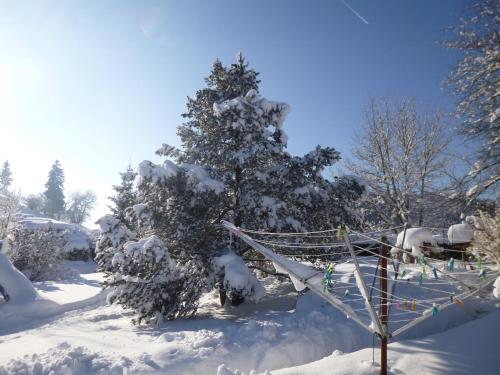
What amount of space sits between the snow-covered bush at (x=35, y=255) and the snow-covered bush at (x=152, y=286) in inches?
651

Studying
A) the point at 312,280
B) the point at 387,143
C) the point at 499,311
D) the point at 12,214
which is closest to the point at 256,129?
the point at 312,280

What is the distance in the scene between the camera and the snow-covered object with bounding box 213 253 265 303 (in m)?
8.48

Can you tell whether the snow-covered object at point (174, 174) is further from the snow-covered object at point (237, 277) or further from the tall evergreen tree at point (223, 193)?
the snow-covered object at point (237, 277)

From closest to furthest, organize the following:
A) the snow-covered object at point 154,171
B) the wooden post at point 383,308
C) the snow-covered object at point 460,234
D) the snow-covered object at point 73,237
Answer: the wooden post at point 383,308, the snow-covered object at point 154,171, the snow-covered object at point 460,234, the snow-covered object at point 73,237

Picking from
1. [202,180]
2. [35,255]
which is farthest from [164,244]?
[35,255]

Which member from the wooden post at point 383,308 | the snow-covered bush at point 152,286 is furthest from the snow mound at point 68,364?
the wooden post at point 383,308

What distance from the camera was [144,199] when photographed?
10.1 m

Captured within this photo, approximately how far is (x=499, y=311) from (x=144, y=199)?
9.88m

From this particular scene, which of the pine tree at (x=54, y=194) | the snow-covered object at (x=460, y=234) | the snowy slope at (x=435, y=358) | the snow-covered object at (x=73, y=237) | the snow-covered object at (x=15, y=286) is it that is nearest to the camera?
the snowy slope at (x=435, y=358)

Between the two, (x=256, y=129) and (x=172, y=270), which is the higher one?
(x=256, y=129)

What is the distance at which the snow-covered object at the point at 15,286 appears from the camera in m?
14.4

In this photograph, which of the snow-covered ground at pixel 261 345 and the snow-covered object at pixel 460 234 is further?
the snow-covered object at pixel 460 234

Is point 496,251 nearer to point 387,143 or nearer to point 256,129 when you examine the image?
point 256,129

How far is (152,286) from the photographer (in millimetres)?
9094
